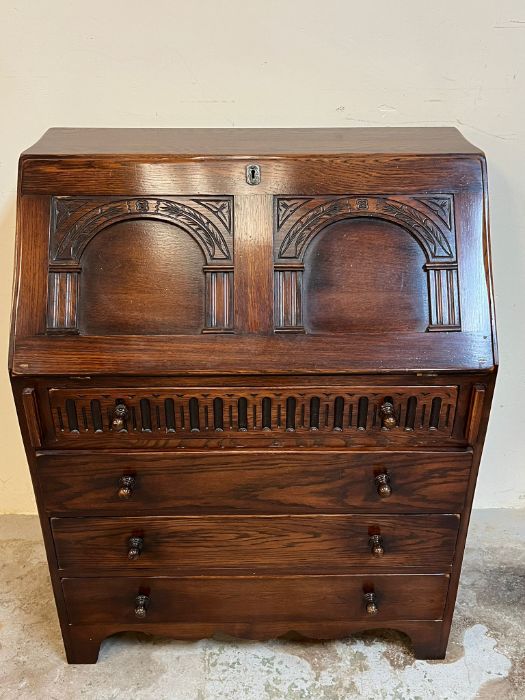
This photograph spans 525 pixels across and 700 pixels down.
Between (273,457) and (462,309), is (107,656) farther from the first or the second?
(462,309)

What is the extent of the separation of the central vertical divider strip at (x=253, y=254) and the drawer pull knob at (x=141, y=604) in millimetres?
852

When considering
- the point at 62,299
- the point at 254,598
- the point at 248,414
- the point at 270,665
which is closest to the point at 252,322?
the point at 248,414

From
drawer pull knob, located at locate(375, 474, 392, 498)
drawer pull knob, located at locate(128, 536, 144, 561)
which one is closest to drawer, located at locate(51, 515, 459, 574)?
drawer pull knob, located at locate(128, 536, 144, 561)

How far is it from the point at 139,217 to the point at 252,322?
366 millimetres

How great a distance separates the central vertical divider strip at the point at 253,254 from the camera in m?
1.44

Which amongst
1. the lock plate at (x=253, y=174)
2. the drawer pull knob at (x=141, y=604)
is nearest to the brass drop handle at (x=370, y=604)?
the drawer pull knob at (x=141, y=604)

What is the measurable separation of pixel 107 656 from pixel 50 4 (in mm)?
1928

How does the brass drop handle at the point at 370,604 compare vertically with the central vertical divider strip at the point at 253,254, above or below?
below

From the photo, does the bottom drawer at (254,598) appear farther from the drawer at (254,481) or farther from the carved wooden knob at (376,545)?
the drawer at (254,481)

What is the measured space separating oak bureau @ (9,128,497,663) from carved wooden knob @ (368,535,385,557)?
0.44ft

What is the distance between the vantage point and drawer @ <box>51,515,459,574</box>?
160cm

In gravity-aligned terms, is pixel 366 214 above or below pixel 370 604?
above

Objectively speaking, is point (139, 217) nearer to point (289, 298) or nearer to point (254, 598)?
point (289, 298)

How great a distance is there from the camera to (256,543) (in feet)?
5.36
